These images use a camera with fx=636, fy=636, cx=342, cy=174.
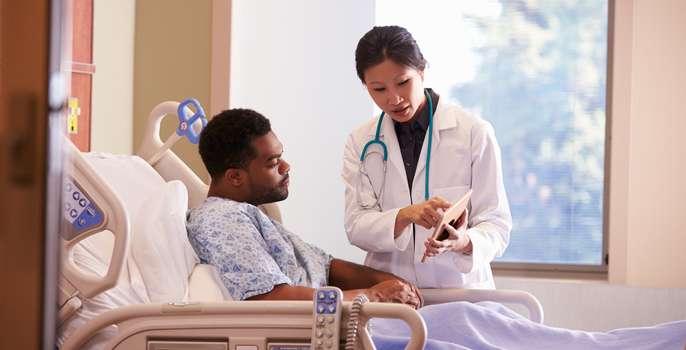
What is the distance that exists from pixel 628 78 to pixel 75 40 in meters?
2.51

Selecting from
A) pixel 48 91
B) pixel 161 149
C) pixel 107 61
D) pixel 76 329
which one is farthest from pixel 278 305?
pixel 107 61

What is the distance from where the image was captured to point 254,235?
169 centimetres

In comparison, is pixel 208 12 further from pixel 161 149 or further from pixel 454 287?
pixel 454 287

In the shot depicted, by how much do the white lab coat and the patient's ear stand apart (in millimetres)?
399

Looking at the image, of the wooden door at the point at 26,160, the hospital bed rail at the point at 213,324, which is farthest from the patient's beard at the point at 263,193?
the wooden door at the point at 26,160

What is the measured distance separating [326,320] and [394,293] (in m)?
0.69

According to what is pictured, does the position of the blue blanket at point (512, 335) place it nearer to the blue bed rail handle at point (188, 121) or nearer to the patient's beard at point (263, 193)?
the patient's beard at point (263, 193)

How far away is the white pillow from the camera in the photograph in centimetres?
156

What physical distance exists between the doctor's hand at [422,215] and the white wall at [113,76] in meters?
1.59

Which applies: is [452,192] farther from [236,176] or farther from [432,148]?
[236,176]

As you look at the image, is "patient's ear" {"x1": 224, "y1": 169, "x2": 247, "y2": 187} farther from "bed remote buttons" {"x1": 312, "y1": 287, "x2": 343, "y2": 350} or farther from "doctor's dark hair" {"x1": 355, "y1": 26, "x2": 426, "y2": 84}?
"bed remote buttons" {"x1": 312, "y1": 287, "x2": 343, "y2": 350}

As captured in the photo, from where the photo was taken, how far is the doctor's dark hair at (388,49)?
1932 millimetres

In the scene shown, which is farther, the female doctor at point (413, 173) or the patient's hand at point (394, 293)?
the female doctor at point (413, 173)

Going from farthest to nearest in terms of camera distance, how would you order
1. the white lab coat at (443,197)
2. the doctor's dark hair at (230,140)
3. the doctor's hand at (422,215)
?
the white lab coat at (443,197) < the doctor's dark hair at (230,140) < the doctor's hand at (422,215)
